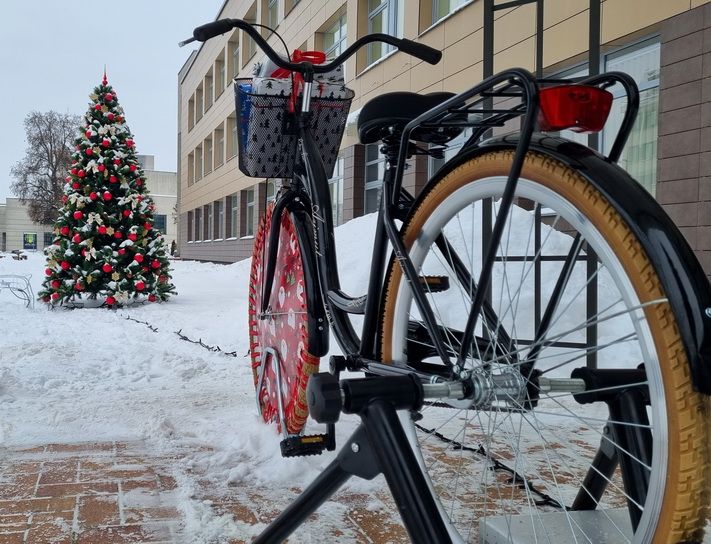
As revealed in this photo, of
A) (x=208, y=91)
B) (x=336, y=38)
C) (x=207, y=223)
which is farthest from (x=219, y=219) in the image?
(x=336, y=38)

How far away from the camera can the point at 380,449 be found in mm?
1330

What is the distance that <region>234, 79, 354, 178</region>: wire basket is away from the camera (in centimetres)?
262

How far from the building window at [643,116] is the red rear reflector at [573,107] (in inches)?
219

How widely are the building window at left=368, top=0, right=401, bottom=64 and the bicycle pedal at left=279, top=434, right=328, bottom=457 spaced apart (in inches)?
402

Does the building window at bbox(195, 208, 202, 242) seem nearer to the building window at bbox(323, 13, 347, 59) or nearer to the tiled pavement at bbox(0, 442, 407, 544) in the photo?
the building window at bbox(323, 13, 347, 59)

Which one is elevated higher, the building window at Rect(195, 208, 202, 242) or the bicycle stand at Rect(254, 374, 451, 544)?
the building window at Rect(195, 208, 202, 242)

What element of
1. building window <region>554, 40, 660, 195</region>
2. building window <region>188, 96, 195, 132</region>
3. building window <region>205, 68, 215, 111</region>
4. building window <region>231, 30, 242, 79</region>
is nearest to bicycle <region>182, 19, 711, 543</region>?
building window <region>554, 40, 660, 195</region>

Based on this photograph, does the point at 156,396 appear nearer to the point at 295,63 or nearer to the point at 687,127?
the point at 295,63

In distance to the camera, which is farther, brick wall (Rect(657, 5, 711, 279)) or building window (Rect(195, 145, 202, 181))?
building window (Rect(195, 145, 202, 181))

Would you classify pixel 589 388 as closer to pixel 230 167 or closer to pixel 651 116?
pixel 651 116

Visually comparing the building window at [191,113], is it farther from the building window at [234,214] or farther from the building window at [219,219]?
the building window at [234,214]

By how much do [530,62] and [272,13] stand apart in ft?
46.5

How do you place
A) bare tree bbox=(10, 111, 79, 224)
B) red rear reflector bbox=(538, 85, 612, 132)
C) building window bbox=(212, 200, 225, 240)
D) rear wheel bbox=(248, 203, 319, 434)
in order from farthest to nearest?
bare tree bbox=(10, 111, 79, 224), building window bbox=(212, 200, 225, 240), rear wheel bbox=(248, 203, 319, 434), red rear reflector bbox=(538, 85, 612, 132)

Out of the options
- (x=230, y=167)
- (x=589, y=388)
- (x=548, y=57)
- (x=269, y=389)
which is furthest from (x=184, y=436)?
(x=230, y=167)
